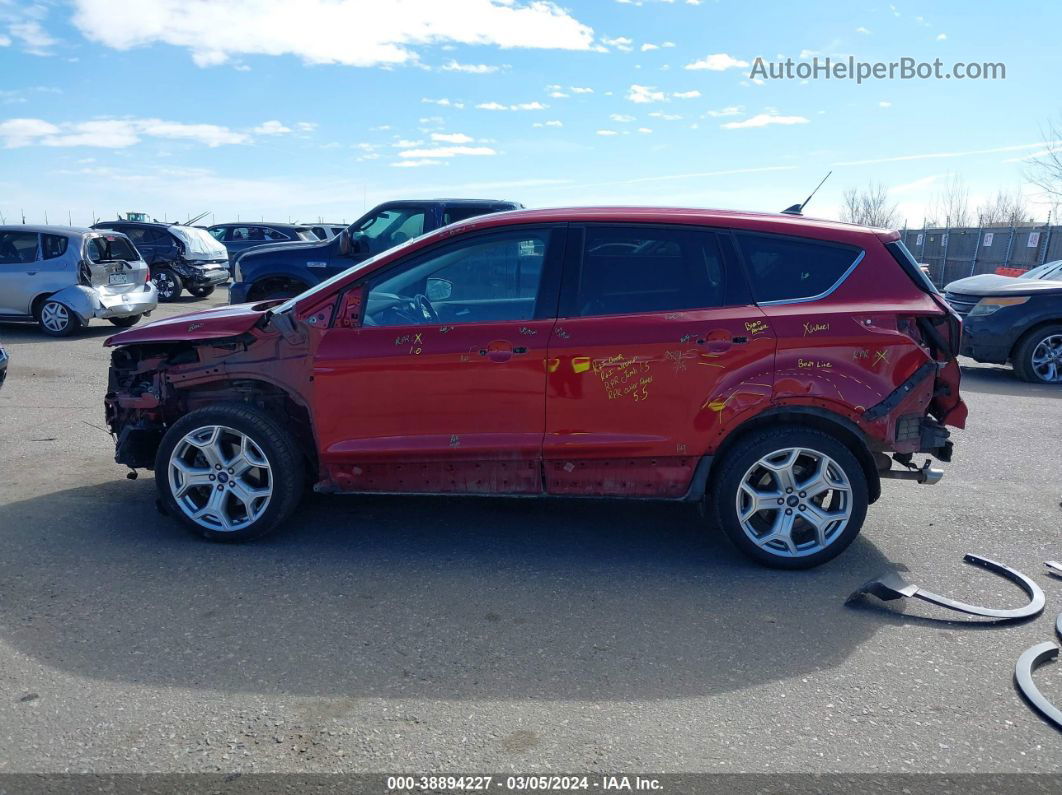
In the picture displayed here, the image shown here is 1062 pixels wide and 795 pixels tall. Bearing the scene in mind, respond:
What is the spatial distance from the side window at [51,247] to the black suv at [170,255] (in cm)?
643

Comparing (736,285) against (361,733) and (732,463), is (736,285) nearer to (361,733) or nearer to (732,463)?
(732,463)

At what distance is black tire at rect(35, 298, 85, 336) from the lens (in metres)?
13.4

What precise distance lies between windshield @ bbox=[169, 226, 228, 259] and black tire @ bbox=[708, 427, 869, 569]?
18.1 metres

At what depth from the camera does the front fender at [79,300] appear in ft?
43.9

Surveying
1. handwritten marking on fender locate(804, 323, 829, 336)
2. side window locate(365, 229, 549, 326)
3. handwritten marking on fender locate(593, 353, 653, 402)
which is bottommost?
handwritten marking on fender locate(593, 353, 653, 402)

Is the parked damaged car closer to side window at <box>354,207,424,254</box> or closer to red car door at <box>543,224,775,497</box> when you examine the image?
side window at <box>354,207,424,254</box>

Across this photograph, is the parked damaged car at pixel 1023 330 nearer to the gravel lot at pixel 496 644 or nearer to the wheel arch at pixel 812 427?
the gravel lot at pixel 496 644

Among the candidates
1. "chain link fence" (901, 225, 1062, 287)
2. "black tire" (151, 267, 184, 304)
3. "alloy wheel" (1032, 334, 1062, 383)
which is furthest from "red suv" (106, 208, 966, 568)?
"chain link fence" (901, 225, 1062, 287)

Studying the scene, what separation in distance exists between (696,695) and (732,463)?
148 cm

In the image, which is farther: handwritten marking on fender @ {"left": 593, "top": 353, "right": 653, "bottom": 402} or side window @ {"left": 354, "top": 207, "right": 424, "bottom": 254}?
side window @ {"left": 354, "top": 207, "right": 424, "bottom": 254}

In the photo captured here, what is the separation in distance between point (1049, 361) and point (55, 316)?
13820 mm

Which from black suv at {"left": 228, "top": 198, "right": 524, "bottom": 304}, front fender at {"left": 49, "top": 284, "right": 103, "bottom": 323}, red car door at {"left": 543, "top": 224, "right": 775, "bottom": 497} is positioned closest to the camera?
red car door at {"left": 543, "top": 224, "right": 775, "bottom": 497}

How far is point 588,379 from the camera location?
182 inches

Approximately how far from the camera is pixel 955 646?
3908mm
